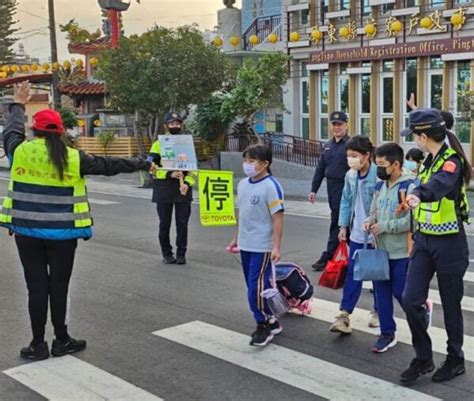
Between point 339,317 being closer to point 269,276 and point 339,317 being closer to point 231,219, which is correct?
Result: point 269,276

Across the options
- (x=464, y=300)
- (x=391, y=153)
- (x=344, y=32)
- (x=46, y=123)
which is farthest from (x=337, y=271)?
(x=344, y=32)

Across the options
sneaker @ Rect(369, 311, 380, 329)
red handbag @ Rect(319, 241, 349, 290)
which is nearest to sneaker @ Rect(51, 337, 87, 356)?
red handbag @ Rect(319, 241, 349, 290)

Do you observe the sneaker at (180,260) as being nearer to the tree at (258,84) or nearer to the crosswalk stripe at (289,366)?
the crosswalk stripe at (289,366)

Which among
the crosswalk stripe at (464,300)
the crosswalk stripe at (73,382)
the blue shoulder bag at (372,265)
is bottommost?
the crosswalk stripe at (464,300)

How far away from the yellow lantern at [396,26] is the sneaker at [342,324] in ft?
52.8

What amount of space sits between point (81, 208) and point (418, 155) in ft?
14.8

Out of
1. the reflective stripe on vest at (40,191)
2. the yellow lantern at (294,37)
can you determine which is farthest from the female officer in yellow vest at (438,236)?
the yellow lantern at (294,37)

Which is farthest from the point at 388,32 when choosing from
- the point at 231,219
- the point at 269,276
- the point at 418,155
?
the point at 269,276

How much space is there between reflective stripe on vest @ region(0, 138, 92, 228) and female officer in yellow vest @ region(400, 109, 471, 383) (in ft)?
8.09

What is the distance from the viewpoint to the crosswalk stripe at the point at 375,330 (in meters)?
5.46

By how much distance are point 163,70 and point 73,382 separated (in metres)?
17.3

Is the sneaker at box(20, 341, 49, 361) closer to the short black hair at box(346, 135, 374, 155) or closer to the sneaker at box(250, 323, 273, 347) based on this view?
the sneaker at box(250, 323, 273, 347)

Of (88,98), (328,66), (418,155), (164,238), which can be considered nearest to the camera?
(418,155)

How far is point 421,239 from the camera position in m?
4.59
